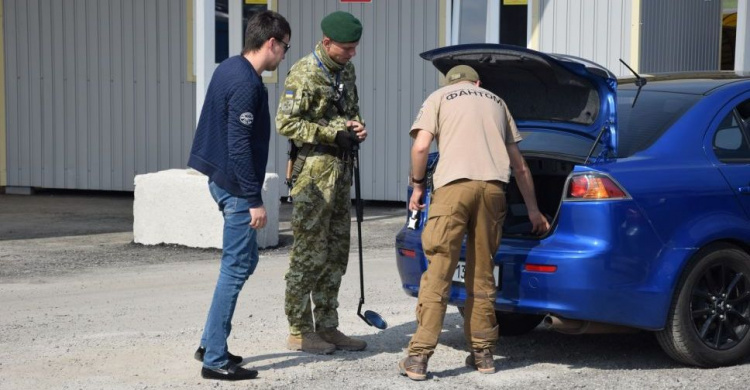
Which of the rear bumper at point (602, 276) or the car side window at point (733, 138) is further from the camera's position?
the car side window at point (733, 138)

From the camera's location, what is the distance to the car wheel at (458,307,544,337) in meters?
7.37

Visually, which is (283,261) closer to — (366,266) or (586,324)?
(366,266)

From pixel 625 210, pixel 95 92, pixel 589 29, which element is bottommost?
pixel 625 210

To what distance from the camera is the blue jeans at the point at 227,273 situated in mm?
6168

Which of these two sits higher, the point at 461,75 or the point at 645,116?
the point at 461,75

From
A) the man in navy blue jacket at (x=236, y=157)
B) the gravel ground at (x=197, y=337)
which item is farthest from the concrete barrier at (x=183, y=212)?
the man in navy blue jacket at (x=236, y=157)

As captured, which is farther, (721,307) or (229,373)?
(721,307)

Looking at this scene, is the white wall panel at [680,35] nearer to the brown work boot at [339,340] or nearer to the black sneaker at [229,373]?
the brown work boot at [339,340]

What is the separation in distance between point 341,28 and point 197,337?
2.07m

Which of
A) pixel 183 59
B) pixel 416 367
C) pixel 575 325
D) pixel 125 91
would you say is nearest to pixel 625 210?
pixel 575 325

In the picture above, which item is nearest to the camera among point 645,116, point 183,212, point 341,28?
point 341,28

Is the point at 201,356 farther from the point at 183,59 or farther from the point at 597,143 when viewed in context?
the point at 183,59

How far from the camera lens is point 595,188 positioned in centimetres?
617

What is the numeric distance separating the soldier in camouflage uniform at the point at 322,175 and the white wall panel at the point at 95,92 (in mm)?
8042
